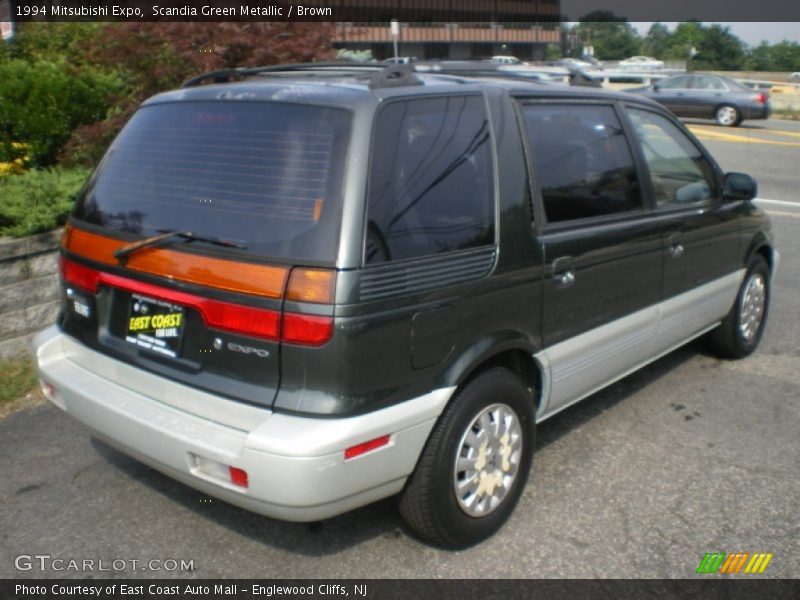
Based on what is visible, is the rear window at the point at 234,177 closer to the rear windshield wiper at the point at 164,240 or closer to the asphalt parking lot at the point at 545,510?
the rear windshield wiper at the point at 164,240

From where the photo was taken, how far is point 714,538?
351 cm

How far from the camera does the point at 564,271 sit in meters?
3.76

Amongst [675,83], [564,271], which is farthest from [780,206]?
[675,83]

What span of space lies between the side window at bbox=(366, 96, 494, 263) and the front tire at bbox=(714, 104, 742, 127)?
22.8 metres

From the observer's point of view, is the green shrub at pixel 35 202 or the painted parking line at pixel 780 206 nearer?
the green shrub at pixel 35 202

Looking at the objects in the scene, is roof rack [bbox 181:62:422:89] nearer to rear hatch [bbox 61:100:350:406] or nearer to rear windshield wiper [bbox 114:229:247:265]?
rear hatch [bbox 61:100:350:406]

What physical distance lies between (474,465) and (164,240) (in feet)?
4.85

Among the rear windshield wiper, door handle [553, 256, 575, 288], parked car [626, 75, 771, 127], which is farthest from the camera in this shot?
parked car [626, 75, 771, 127]

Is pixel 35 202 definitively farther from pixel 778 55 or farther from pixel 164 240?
pixel 778 55

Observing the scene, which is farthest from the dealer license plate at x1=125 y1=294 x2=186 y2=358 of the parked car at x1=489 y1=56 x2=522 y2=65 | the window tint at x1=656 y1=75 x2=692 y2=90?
the window tint at x1=656 y1=75 x2=692 y2=90

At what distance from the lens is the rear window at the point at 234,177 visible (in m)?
2.91

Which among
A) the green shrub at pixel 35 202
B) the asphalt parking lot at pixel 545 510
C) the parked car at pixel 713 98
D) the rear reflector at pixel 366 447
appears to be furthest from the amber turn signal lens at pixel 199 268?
the parked car at pixel 713 98

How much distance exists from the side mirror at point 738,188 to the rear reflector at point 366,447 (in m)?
3.11

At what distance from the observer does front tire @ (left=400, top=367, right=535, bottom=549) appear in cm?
320
